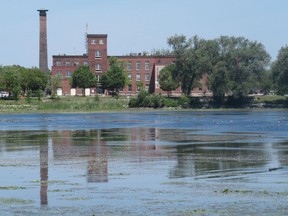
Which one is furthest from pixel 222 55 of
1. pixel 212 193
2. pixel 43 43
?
pixel 212 193

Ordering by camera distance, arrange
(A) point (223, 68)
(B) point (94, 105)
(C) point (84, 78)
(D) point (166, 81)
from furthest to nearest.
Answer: (D) point (166, 81), (C) point (84, 78), (A) point (223, 68), (B) point (94, 105)

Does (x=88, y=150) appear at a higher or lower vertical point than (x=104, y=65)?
lower

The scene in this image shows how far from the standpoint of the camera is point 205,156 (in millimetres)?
41750

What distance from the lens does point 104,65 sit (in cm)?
18412

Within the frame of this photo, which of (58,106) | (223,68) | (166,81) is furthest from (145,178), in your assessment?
(166,81)

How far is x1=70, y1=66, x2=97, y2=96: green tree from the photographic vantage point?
167875mm

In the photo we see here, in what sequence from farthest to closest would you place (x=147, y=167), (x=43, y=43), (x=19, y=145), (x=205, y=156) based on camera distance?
(x=43, y=43)
(x=19, y=145)
(x=205, y=156)
(x=147, y=167)

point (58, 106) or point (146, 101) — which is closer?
point (58, 106)

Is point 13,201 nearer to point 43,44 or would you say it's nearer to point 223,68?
Result: point 223,68

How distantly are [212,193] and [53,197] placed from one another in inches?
202

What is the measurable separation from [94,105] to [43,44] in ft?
146

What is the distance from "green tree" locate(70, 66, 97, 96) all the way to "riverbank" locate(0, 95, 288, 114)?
18403 mm

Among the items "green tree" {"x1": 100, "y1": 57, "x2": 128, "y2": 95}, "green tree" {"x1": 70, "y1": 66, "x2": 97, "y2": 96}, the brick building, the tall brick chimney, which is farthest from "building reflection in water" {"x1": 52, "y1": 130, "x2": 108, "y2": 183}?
the brick building

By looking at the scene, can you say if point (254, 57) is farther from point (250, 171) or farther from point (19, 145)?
point (250, 171)
